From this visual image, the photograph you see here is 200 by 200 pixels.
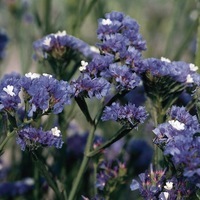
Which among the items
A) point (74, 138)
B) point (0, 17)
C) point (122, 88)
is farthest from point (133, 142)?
point (0, 17)

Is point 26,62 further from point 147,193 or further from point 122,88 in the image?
point 147,193

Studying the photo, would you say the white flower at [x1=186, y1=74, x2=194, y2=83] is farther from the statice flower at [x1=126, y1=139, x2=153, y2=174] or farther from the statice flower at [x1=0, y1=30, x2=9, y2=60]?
the statice flower at [x1=0, y1=30, x2=9, y2=60]

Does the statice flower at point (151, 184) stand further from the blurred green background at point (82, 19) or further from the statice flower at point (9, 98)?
the blurred green background at point (82, 19)

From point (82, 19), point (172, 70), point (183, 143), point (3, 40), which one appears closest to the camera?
point (183, 143)

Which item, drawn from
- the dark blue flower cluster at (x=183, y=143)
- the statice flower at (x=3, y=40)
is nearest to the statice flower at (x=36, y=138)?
the dark blue flower cluster at (x=183, y=143)

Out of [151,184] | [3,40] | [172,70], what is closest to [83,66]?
[172,70]

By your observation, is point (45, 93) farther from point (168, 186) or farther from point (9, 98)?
point (168, 186)

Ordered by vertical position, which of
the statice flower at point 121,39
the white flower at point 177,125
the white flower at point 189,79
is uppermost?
the statice flower at point 121,39
